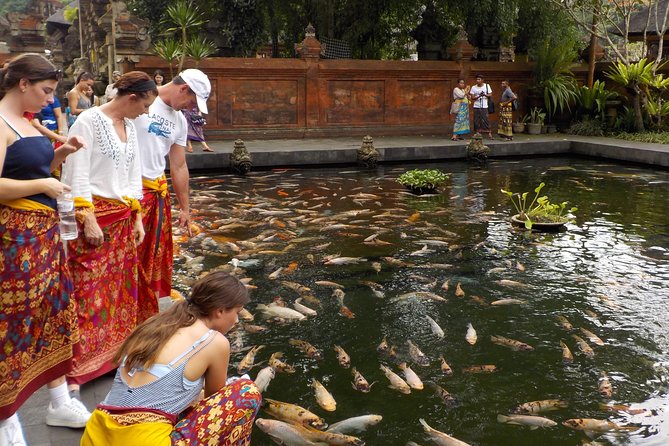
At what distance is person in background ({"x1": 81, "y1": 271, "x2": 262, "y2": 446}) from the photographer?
2.79 metres

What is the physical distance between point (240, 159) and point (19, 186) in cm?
1123

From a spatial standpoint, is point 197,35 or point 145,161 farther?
point 197,35

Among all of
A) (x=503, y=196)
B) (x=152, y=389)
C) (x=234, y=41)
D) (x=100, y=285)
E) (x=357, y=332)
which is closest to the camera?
(x=152, y=389)

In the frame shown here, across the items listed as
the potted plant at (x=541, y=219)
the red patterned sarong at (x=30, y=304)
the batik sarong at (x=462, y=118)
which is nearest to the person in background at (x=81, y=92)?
the potted plant at (x=541, y=219)

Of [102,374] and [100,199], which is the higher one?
[100,199]

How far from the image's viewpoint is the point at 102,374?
13.8 ft

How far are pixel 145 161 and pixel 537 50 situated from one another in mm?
19206

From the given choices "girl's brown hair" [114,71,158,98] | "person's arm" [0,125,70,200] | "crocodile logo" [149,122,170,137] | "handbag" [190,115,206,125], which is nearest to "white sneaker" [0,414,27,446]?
"person's arm" [0,125,70,200]

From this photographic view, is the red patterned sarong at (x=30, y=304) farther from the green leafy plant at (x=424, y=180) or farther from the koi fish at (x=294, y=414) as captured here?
the green leafy plant at (x=424, y=180)

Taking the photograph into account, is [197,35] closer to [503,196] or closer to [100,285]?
[503,196]

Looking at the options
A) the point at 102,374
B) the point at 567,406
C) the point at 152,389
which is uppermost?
the point at 152,389

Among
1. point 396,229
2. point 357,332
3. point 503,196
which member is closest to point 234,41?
point 503,196

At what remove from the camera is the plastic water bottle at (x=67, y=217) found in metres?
3.39

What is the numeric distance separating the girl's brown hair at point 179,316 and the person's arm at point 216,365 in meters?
0.14
